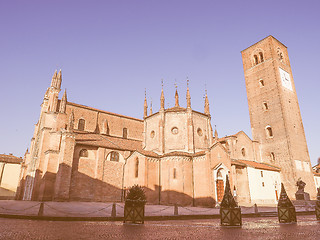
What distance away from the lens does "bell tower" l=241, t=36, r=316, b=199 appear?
33281 millimetres

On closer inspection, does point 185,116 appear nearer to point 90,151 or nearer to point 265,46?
point 90,151

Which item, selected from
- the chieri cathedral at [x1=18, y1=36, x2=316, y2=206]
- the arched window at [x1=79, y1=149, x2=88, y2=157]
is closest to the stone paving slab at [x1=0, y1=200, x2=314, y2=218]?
the chieri cathedral at [x1=18, y1=36, x2=316, y2=206]

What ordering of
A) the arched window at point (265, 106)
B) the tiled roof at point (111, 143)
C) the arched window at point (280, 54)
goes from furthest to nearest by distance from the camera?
1. the arched window at point (280, 54)
2. the arched window at point (265, 106)
3. the tiled roof at point (111, 143)

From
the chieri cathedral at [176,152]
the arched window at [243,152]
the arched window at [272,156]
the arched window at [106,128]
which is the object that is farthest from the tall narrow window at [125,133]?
the arched window at [272,156]

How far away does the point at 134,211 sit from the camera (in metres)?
A: 10.2

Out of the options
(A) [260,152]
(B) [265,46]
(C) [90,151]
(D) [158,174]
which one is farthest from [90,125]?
(B) [265,46]

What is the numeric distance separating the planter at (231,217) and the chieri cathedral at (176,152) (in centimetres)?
1390

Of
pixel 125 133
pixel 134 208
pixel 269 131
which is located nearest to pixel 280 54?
pixel 269 131

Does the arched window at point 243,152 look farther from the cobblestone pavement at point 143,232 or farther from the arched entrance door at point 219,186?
the cobblestone pavement at point 143,232

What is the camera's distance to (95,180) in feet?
83.4

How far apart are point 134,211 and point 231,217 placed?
435 centimetres

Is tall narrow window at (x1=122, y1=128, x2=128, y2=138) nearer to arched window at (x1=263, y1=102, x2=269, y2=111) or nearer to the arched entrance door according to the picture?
the arched entrance door

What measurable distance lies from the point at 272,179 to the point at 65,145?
2808 cm

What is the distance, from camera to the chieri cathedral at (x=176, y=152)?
24.6 metres
